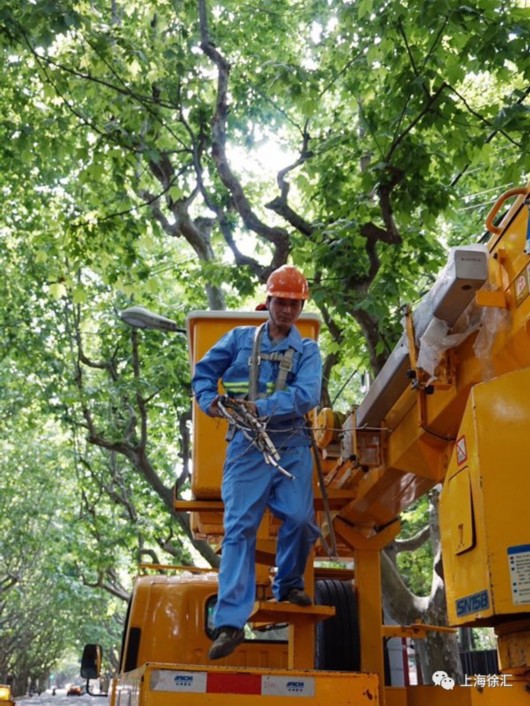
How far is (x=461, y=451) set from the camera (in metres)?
3.20

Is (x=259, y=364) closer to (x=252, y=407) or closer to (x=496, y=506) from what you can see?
(x=252, y=407)

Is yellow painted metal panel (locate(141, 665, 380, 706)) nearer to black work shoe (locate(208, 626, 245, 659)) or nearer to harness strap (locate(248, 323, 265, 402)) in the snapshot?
black work shoe (locate(208, 626, 245, 659))

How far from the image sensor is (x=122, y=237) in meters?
10.5

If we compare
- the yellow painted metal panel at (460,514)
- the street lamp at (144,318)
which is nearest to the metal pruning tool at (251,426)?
the yellow painted metal panel at (460,514)

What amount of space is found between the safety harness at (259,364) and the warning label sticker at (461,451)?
163 cm

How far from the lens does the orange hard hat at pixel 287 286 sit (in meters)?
4.87

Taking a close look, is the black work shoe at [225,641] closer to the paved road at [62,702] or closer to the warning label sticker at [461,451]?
the warning label sticker at [461,451]

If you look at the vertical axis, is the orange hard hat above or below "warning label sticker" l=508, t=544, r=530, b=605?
above

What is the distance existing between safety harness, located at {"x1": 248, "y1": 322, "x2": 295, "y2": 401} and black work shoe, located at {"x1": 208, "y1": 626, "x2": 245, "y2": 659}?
1234 mm

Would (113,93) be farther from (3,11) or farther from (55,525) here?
(55,525)

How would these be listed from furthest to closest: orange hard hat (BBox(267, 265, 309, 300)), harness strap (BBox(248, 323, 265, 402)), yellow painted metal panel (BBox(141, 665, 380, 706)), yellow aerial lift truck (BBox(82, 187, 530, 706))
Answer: orange hard hat (BBox(267, 265, 309, 300)) < harness strap (BBox(248, 323, 265, 402)) < yellow painted metal panel (BBox(141, 665, 380, 706)) < yellow aerial lift truck (BBox(82, 187, 530, 706))

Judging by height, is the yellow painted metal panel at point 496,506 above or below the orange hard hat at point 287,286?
below

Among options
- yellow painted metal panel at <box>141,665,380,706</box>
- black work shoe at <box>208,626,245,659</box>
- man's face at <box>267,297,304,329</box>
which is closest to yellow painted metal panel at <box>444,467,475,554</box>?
yellow painted metal panel at <box>141,665,380,706</box>

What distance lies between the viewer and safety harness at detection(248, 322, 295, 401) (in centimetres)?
476
